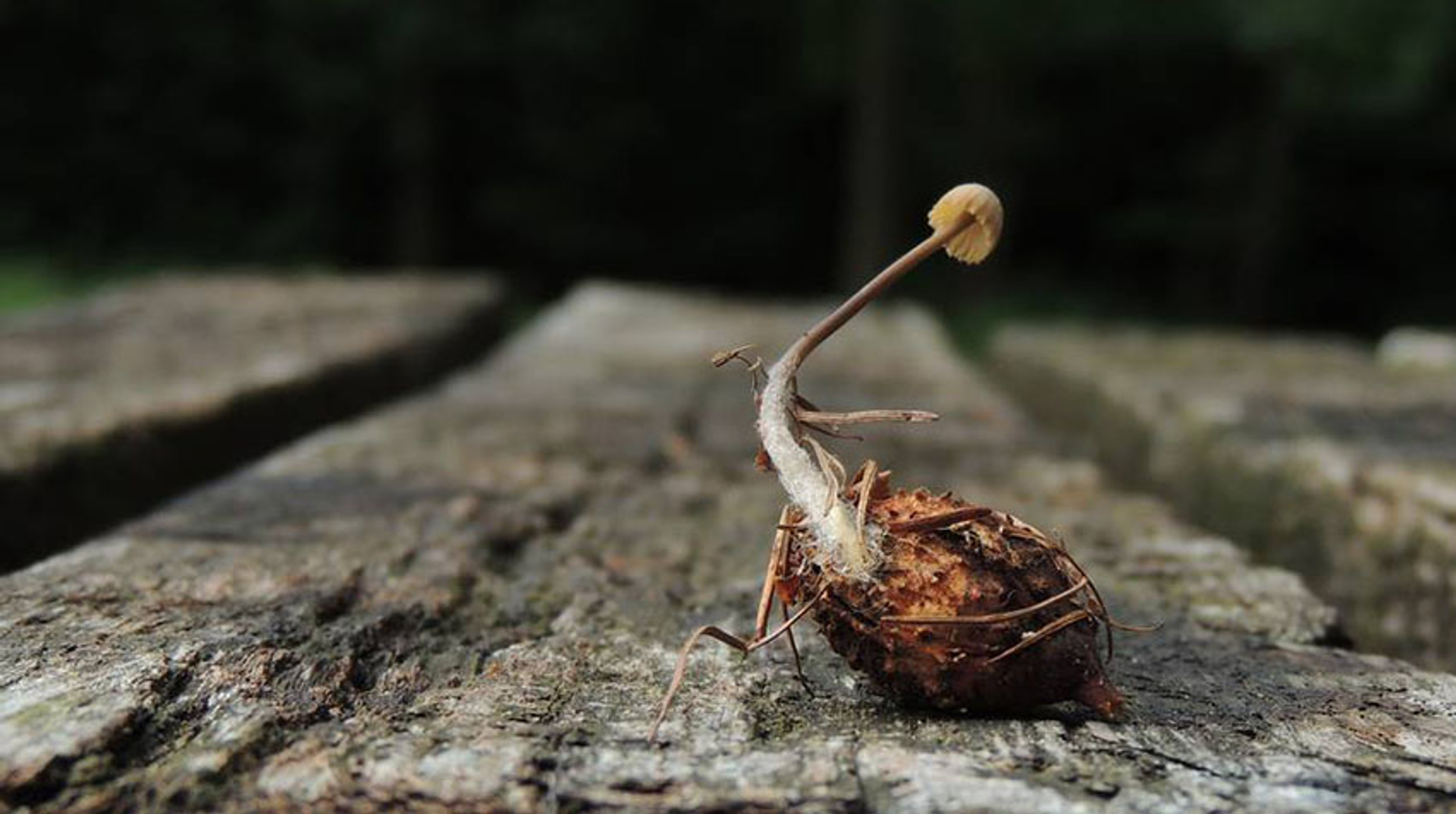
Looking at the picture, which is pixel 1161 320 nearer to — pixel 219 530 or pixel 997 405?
pixel 997 405

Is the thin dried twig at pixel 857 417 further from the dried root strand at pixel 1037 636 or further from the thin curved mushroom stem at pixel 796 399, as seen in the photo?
the dried root strand at pixel 1037 636

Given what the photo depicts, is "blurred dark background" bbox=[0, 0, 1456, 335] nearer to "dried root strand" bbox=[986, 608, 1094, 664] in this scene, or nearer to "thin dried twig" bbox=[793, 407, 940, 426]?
"thin dried twig" bbox=[793, 407, 940, 426]

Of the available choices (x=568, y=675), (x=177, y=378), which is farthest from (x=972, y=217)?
(x=177, y=378)

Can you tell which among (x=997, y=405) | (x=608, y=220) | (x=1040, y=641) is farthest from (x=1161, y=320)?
(x=1040, y=641)

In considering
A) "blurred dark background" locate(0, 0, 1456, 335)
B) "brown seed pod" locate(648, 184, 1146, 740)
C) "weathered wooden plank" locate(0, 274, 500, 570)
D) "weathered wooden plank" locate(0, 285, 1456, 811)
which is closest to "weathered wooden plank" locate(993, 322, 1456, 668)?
"weathered wooden plank" locate(0, 285, 1456, 811)

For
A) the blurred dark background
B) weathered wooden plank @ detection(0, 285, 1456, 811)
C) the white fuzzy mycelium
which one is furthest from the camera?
the blurred dark background

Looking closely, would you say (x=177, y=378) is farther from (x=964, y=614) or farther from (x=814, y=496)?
(x=964, y=614)
